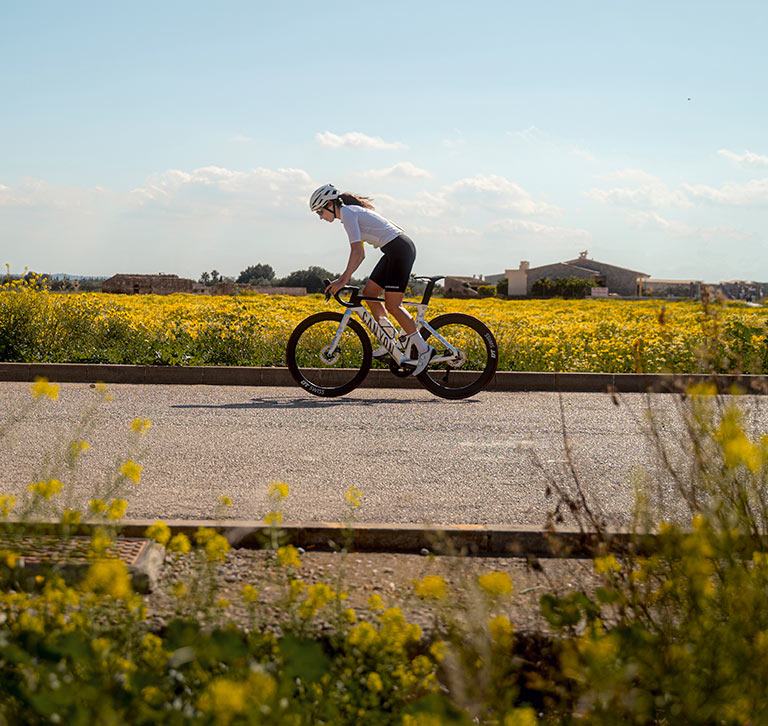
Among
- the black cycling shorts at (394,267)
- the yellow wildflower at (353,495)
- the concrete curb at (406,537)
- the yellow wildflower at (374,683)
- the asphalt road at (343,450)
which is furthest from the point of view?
the black cycling shorts at (394,267)

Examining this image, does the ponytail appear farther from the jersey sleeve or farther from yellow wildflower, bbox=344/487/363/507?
yellow wildflower, bbox=344/487/363/507

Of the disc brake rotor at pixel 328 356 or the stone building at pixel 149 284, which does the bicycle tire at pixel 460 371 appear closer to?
the disc brake rotor at pixel 328 356

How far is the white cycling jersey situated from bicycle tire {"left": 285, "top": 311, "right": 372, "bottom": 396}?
97 cm

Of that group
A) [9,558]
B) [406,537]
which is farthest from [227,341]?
[9,558]

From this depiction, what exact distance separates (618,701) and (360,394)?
27.2 ft

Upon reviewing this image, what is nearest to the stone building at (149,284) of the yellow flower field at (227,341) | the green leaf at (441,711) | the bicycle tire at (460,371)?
the yellow flower field at (227,341)

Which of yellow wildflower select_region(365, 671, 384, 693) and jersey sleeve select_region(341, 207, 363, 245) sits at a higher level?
jersey sleeve select_region(341, 207, 363, 245)

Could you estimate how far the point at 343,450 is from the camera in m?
6.57

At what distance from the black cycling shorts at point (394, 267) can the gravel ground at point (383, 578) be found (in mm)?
5324

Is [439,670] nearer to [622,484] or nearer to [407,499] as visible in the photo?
[407,499]

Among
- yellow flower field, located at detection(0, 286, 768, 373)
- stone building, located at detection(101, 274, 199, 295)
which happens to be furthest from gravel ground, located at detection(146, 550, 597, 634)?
stone building, located at detection(101, 274, 199, 295)

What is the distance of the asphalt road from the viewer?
190 inches

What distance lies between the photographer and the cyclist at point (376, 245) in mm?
8891

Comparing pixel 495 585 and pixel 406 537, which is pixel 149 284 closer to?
pixel 406 537
